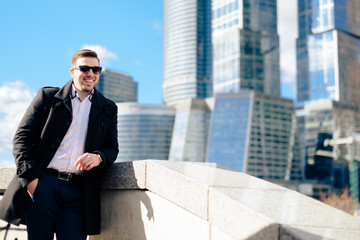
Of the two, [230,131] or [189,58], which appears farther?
[189,58]

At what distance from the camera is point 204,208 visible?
3633 mm

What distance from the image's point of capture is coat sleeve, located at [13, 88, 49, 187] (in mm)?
3656

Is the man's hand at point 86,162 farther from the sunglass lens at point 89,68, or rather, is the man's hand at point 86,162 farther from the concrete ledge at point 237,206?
the sunglass lens at point 89,68

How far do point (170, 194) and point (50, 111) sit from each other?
1.26 metres

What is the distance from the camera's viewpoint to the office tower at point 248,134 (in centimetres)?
11825

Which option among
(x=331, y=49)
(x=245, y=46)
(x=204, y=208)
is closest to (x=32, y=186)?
(x=204, y=208)

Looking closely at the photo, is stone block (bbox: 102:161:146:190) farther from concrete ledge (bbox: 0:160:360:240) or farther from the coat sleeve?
the coat sleeve

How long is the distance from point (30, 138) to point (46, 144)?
0.46 ft

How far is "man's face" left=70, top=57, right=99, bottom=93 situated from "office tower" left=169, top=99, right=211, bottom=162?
426 ft

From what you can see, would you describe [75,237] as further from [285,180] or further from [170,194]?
→ [285,180]

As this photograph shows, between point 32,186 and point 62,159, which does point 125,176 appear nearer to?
point 62,159

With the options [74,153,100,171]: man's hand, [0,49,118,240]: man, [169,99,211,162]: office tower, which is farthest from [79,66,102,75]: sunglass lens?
[169,99,211,162]: office tower

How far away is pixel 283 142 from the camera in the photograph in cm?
12975

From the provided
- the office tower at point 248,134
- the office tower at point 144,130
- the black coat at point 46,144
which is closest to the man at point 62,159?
the black coat at point 46,144
